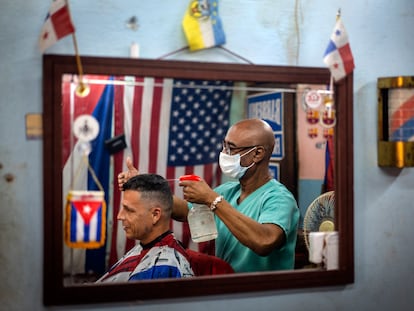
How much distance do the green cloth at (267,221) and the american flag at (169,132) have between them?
611mm

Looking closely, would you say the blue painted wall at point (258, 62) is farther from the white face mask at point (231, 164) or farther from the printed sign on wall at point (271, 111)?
the printed sign on wall at point (271, 111)

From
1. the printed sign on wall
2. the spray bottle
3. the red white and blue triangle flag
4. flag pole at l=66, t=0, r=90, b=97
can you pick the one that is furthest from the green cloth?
the red white and blue triangle flag

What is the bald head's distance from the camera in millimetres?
3205

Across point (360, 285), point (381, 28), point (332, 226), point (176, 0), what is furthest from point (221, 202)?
point (381, 28)

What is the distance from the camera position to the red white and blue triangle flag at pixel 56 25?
216 cm

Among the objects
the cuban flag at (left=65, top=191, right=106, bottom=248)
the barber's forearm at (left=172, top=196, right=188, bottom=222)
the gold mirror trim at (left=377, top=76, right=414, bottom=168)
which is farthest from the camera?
the barber's forearm at (left=172, top=196, right=188, bottom=222)

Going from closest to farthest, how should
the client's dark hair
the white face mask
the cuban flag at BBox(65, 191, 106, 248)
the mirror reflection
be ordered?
1. the cuban flag at BBox(65, 191, 106, 248)
2. the mirror reflection
3. the client's dark hair
4. the white face mask

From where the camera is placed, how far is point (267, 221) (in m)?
2.83

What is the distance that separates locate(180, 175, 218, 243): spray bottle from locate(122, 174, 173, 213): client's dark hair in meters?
0.23

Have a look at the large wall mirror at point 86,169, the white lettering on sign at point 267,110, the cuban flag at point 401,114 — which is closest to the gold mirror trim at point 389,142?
the cuban flag at point 401,114

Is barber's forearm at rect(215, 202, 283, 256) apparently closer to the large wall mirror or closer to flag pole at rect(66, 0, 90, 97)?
the large wall mirror

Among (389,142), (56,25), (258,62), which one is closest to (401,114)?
(389,142)

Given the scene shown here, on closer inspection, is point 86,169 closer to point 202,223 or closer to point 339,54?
point 202,223

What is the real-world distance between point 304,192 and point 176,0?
1821 millimetres
